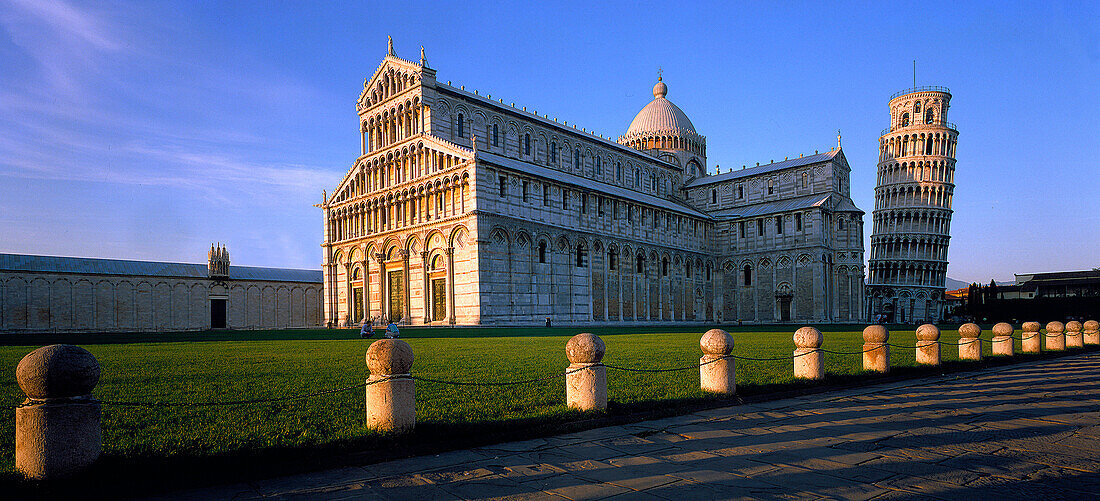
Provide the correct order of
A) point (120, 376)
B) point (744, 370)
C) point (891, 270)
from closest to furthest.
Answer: point (120, 376), point (744, 370), point (891, 270)

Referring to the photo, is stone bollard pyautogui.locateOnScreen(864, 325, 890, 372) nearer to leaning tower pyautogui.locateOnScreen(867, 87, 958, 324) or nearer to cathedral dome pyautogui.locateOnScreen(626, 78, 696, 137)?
cathedral dome pyautogui.locateOnScreen(626, 78, 696, 137)

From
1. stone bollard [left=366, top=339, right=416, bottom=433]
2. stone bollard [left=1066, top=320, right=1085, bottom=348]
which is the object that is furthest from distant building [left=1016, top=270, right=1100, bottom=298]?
stone bollard [left=366, top=339, right=416, bottom=433]

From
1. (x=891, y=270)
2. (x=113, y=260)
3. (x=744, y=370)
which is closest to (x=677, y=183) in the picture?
(x=891, y=270)

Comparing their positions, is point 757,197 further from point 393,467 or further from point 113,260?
point 393,467

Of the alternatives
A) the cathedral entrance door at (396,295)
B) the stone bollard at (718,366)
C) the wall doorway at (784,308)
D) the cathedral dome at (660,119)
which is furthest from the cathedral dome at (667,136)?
the stone bollard at (718,366)

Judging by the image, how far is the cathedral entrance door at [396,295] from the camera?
47.4 meters

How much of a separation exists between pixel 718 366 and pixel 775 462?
12.8 ft

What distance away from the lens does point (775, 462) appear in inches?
246

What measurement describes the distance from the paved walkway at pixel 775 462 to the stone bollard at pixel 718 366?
Result: 55 cm

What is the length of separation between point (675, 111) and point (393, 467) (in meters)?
71.7

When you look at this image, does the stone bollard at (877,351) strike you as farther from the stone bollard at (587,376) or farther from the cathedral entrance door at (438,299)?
the cathedral entrance door at (438,299)

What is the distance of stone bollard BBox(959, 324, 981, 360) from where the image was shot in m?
16.3

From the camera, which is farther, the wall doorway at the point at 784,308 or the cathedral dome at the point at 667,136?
the cathedral dome at the point at 667,136

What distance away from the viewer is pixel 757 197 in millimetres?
65062
